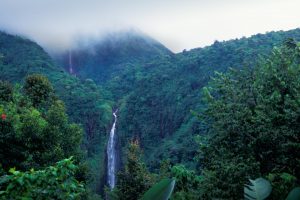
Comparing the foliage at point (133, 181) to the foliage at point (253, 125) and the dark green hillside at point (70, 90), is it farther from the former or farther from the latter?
the dark green hillside at point (70, 90)

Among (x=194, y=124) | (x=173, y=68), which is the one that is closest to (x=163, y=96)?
(x=173, y=68)

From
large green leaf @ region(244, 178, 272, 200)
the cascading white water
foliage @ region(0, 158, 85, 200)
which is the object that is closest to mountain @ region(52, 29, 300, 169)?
the cascading white water

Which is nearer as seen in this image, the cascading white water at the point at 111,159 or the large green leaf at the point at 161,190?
the large green leaf at the point at 161,190

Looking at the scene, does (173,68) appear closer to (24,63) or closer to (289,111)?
(24,63)

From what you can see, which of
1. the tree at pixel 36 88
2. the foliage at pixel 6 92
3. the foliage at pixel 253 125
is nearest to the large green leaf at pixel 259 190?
the foliage at pixel 253 125

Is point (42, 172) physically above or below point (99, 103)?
above

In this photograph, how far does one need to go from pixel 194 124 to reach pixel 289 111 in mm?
38727

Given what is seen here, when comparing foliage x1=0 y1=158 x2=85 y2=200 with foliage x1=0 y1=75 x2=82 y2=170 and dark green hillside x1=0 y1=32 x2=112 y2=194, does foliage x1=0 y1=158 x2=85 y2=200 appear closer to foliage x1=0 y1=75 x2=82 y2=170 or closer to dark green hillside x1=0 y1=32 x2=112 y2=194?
foliage x1=0 y1=75 x2=82 y2=170

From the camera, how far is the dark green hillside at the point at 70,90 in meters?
50.1

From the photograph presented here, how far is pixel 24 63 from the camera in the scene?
5322 cm

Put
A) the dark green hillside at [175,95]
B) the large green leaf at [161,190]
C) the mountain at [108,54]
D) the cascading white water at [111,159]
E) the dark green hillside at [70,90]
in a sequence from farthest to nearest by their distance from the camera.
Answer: the mountain at [108,54]
the dark green hillside at [175,95]
the dark green hillside at [70,90]
the cascading white water at [111,159]
the large green leaf at [161,190]

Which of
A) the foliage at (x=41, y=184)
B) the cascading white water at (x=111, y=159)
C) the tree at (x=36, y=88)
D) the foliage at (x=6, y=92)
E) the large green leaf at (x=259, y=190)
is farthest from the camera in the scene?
the cascading white water at (x=111, y=159)

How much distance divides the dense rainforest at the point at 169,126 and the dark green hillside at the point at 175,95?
0.20 metres

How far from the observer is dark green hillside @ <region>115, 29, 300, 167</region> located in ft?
171
